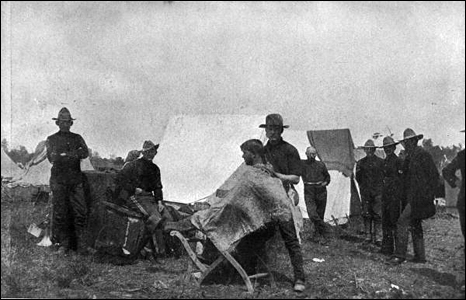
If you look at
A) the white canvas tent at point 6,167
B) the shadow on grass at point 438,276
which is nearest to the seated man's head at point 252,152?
the shadow on grass at point 438,276

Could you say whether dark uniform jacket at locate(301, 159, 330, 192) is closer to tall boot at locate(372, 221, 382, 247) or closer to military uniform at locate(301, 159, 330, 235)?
military uniform at locate(301, 159, 330, 235)

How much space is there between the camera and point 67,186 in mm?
6449

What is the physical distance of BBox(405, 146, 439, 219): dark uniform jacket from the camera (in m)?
5.96

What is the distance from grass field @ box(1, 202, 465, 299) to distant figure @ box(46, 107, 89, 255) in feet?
1.11

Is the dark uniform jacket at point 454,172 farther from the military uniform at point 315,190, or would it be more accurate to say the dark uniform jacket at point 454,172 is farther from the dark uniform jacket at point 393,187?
the military uniform at point 315,190

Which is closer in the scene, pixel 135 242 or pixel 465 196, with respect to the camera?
pixel 465 196

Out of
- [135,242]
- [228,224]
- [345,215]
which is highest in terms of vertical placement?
[228,224]

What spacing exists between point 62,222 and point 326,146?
662 centimetres

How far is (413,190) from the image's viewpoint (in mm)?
6109

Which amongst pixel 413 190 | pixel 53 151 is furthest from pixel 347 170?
pixel 53 151

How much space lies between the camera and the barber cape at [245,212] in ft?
15.6

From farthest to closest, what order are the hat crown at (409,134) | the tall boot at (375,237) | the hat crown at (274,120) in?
the tall boot at (375,237) < the hat crown at (409,134) < the hat crown at (274,120)

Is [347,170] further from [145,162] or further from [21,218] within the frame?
[21,218]

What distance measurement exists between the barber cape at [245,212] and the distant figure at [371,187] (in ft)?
13.7
